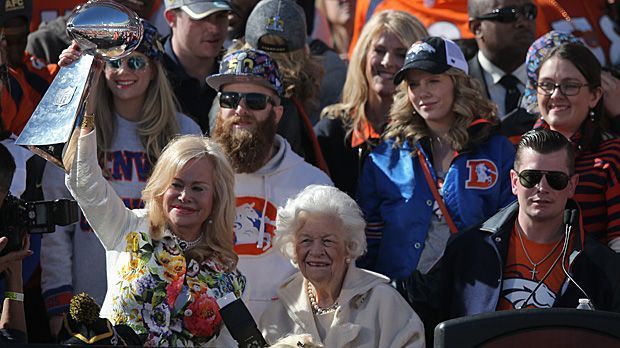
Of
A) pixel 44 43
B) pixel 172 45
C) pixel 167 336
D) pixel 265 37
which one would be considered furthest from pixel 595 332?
pixel 44 43

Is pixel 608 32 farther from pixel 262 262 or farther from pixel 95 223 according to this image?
pixel 95 223

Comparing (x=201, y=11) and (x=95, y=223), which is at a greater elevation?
(x=201, y=11)

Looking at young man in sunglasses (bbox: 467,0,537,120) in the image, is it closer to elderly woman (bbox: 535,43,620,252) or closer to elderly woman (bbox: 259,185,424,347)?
elderly woman (bbox: 535,43,620,252)

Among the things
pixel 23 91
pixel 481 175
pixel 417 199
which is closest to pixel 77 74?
pixel 23 91

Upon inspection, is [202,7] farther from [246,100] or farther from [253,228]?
[253,228]

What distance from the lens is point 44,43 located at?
7.10m

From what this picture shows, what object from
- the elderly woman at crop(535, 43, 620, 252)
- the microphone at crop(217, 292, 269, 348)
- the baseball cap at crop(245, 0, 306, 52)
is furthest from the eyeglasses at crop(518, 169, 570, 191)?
the baseball cap at crop(245, 0, 306, 52)

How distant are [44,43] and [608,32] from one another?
3.53 m

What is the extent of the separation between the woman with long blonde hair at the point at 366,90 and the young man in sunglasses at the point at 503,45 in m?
0.44

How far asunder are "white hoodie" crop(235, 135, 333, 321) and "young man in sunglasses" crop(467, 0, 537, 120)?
1.44 metres

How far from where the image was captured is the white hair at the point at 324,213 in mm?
5387

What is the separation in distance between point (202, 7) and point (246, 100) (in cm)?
93

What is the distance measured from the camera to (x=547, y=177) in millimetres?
5230

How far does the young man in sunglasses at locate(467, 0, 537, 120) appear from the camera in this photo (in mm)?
6875
